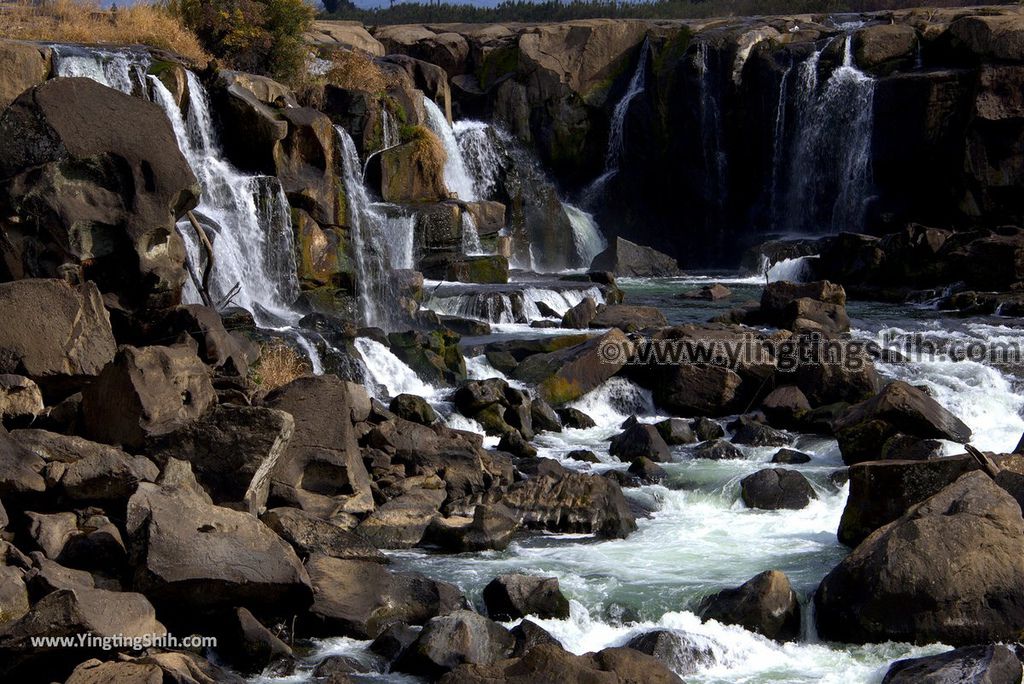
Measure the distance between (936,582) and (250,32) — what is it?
20.4m

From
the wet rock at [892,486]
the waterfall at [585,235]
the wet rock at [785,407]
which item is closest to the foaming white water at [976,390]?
the wet rock at [785,407]

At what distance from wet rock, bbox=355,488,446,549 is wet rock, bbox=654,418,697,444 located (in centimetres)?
460

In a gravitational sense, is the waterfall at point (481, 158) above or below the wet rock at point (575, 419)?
above

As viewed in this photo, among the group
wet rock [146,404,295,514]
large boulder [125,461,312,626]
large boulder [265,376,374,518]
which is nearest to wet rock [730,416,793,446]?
large boulder [265,376,374,518]

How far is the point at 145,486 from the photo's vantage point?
9.27 metres

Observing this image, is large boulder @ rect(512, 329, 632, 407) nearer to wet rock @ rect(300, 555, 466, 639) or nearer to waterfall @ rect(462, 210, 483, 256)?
wet rock @ rect(300, 555, 466, 639)

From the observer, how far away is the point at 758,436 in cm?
1576

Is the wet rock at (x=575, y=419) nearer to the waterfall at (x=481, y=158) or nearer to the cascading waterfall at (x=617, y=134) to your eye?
the waterfall at (x=481, y=158)

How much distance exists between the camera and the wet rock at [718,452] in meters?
15.0

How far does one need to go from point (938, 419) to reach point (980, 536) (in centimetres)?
547

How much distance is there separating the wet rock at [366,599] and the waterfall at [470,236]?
665 inches

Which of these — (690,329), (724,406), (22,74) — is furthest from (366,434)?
(22,74)

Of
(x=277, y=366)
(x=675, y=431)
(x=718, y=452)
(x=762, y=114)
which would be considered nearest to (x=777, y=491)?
(x=718, y=452)

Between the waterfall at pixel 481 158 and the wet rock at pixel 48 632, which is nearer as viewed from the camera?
the wet rock at pixel 48 632
